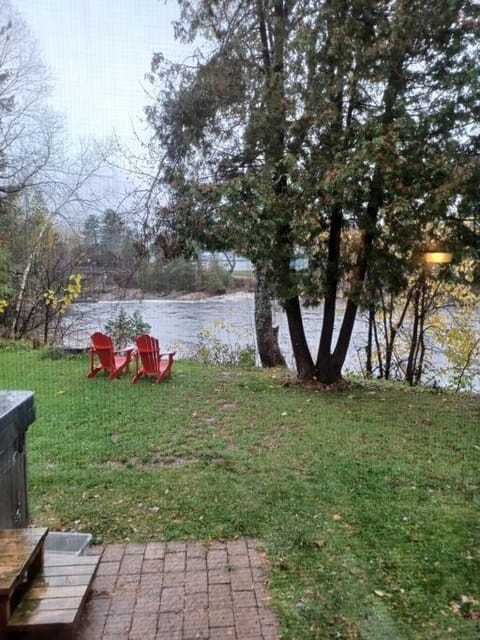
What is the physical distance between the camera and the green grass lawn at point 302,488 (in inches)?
58.6

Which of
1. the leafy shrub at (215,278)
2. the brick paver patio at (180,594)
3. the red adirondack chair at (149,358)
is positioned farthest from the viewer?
the leafy shrub at (215,278)

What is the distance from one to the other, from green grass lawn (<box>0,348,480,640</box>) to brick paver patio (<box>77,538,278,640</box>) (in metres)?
0.08

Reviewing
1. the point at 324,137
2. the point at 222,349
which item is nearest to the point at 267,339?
the point at 222,349

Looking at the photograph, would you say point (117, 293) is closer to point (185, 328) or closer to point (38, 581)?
point (185, 328)

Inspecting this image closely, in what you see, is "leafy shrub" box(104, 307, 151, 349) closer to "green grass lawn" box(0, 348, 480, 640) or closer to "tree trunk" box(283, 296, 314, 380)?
"green grass lawn" box(0, 348, 480, 640)

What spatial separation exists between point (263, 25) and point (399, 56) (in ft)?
4.82

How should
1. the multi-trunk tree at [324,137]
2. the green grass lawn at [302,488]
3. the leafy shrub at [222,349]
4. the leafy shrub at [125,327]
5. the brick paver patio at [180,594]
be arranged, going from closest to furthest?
the brick paver patio at [180,594] < the green grass lawn at [302,488] < the multi-trunk tree at [324,137] < the leafy shrub at [125,327] < the leafy shrub at [222,349]

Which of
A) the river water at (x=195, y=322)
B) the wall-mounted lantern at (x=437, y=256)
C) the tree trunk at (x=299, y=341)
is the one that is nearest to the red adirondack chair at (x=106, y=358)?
the river water at (x=195, y=322)

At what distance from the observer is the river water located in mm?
5113

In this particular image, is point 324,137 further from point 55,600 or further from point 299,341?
point 55,600

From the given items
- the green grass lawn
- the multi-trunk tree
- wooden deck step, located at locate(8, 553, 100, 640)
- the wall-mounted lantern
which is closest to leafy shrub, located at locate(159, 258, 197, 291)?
the multi-trunk tree

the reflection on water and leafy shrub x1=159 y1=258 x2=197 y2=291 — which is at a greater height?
leafy shrub x1=159 y1=258 x2=197 y2=291

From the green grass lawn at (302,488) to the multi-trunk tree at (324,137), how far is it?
1298mm

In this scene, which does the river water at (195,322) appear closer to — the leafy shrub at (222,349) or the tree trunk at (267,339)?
the leafy shrub at (222,349)
